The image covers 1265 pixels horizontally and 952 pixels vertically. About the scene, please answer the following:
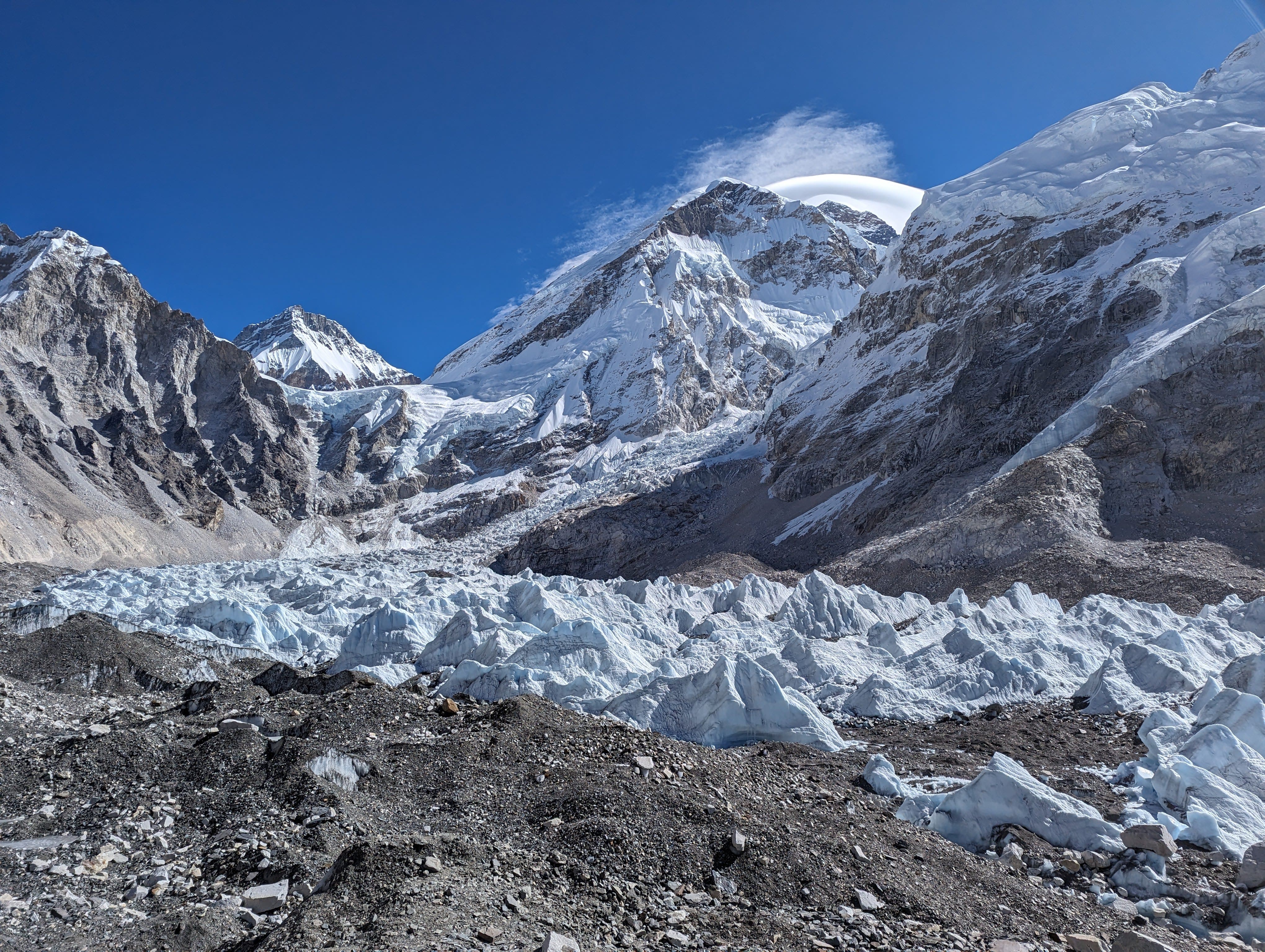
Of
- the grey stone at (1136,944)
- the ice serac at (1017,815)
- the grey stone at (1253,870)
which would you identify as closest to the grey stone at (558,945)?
the grey stone at (1136,944)

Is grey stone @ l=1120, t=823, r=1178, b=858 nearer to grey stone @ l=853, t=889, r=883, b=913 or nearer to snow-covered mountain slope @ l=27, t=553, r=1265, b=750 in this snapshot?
grey stone @ l=853, t=889, r=883, b=913

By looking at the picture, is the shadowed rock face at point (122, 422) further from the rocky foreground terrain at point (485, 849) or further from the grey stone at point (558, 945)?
the grey stone at point (558, 945)

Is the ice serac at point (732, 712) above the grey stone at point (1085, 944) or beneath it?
above

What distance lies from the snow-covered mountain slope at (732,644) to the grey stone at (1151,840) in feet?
21.2

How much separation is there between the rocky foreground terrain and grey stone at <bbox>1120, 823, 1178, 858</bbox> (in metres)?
0.15

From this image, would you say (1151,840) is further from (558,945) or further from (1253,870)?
(558,945)

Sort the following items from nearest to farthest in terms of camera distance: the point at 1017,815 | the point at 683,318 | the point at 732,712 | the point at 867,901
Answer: the point at 867,901
the point at 1017,815
the point at 732,712
the point at 683,318

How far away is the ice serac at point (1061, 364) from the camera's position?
1766 inches

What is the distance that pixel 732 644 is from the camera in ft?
92.2

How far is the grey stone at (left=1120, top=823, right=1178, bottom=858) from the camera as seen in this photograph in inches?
394

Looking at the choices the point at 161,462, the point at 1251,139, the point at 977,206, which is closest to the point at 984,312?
the point at 977,206

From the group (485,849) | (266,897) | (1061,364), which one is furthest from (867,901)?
(1061,364)

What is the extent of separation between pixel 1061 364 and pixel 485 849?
59.9m

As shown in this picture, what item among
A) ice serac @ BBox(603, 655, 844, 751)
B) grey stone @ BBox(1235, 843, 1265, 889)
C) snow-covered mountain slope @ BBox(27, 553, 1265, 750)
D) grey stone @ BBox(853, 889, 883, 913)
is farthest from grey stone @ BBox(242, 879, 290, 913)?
grey stone @ BBox(1235, 843, 1265, 889)
